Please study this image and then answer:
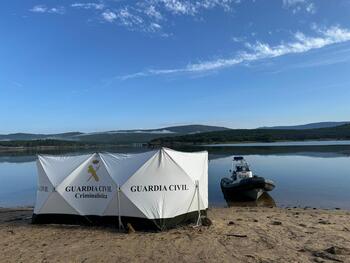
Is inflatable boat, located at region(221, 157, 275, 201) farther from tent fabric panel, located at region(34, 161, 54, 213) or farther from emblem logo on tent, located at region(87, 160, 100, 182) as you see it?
tent fabric panel, located at region(34, 161, 54, 213)

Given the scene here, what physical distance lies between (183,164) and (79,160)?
375 cm

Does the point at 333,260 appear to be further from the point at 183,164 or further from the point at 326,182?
the point at 326,182

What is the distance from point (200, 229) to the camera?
12.8m

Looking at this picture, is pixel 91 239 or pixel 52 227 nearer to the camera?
pixel 91 239

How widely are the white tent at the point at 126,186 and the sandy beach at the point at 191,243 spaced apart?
67 centimetres

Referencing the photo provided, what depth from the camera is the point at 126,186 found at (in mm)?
13062

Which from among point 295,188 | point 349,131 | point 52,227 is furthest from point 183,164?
point 349,131

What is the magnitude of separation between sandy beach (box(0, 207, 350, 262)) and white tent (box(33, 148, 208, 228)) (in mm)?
666

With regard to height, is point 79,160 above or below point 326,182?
above

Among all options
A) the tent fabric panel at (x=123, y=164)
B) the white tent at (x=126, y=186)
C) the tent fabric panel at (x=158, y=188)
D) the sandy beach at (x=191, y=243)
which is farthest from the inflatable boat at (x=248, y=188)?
the tent fabric panel at (x=123, y=164)

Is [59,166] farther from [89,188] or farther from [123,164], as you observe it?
[123,164]

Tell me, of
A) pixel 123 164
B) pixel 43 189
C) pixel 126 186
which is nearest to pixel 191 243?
pixel 126 186

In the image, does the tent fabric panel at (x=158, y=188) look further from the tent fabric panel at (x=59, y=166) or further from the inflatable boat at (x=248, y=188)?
the inflatable boat at (x=248, y=188)

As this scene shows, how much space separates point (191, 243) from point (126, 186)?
10.2ft
